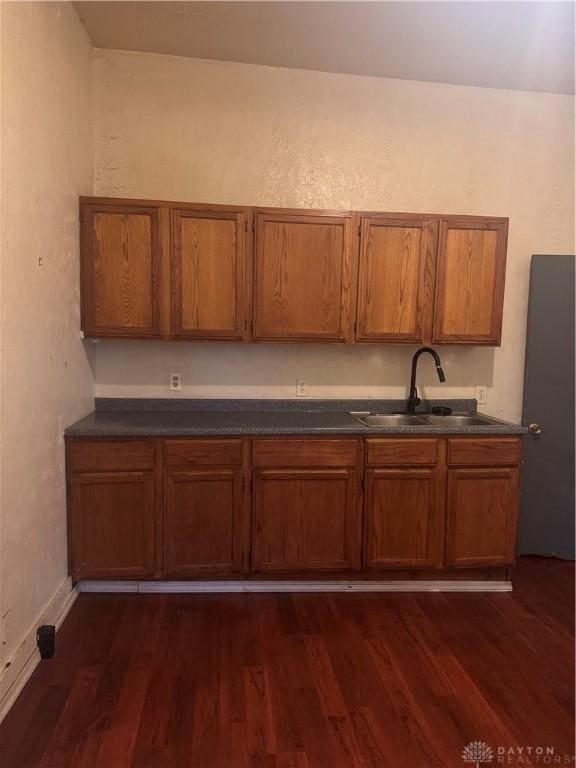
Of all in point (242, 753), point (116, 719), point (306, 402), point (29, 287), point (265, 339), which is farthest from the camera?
point (306, 402)

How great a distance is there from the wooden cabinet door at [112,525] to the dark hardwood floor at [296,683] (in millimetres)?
181

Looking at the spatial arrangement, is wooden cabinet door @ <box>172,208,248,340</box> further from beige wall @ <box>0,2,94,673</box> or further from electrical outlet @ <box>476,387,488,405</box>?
electrical outlet @ <box>476,387,488,405</box>

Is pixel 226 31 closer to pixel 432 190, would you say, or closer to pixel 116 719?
pixel 432 190

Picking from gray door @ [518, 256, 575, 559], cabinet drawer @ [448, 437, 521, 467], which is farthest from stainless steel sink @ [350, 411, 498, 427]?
gray door @ [518, 256, 575, 559]

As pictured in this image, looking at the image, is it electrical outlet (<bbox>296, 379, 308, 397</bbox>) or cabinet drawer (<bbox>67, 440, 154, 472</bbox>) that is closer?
cabinet drawer (<bbox>67, 440, 154, 472</bbox>)

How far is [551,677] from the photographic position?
1926mm

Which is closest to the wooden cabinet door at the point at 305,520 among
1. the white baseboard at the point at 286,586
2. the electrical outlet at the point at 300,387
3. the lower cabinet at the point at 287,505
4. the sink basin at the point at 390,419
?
the lower cabinet at the point at 287,505

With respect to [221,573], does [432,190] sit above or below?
above

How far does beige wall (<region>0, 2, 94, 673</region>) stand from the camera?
1.73 metres

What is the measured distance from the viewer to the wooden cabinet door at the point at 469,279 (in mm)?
2650

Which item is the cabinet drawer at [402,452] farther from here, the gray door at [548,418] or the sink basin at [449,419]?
the gray door at [548,418]

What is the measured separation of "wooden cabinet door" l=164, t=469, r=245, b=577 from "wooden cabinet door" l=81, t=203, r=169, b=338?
90cm

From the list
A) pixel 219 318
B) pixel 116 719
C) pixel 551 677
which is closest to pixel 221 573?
pixel 116 719

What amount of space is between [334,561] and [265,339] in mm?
1279
